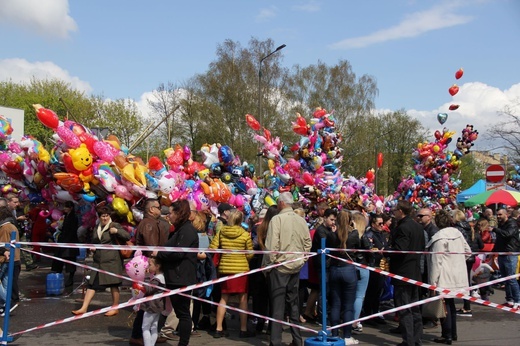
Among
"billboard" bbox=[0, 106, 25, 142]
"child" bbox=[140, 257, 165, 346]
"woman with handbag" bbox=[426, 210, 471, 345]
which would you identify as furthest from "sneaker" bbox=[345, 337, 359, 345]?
"billboard" bbox=[0, 106, 25, 142]

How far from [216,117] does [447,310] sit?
103 ft

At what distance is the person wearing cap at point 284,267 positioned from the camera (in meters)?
6.92

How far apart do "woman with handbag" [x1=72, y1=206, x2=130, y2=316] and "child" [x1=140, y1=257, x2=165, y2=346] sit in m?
2.04

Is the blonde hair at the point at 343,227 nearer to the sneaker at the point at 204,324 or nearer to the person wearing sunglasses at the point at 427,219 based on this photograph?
the person wearing sunglasses at the point at 427,219

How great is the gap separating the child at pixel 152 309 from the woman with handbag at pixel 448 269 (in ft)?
12.0

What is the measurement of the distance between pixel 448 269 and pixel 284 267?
7.67ft

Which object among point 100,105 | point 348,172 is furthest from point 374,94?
point 100,105

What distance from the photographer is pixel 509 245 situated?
10062 millimetres

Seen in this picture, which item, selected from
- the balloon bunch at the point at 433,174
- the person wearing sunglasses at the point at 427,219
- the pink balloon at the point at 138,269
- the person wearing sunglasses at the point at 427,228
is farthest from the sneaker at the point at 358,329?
the balloon bunch at the point at 433,174

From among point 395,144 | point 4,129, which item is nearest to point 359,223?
point 4,129

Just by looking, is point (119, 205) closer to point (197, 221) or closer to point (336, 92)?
point (197, 221)

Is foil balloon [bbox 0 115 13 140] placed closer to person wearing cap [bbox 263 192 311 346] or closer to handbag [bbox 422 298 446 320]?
person wearing cap [bbox 263 192 311 346]

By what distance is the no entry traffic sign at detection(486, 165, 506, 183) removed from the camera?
46.2 ft

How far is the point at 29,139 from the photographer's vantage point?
12656 mm
